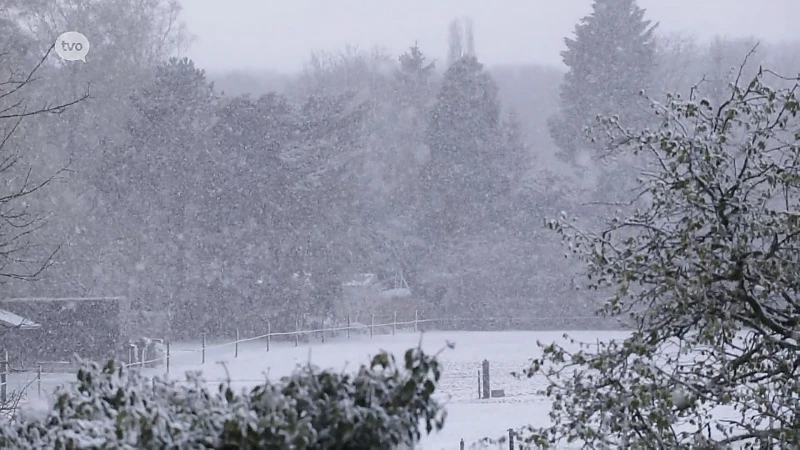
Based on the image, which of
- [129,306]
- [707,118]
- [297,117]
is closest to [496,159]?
[297,117]

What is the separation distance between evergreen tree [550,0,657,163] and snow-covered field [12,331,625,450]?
8.60 meters

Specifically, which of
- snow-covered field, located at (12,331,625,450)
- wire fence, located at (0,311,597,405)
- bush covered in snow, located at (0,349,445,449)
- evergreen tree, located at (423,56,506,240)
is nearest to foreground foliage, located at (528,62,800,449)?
bush covered in snow, located at (0,349,445,449)

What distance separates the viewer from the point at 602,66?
3716cm

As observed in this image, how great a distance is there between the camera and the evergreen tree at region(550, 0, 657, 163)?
3647 cm

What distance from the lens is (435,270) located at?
119 feet

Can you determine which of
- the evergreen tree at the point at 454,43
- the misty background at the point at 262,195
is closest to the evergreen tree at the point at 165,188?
the misty background at the point at 262,195

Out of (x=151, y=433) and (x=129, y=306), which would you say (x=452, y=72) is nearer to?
(x=129, y=306)

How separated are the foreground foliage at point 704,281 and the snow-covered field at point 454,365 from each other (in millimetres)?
3597

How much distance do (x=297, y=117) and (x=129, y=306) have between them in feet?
29.8

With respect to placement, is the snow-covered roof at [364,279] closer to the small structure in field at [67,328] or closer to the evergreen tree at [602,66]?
the evergreen tree at [602,66]

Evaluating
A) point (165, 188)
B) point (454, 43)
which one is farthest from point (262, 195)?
point (454, 43)
